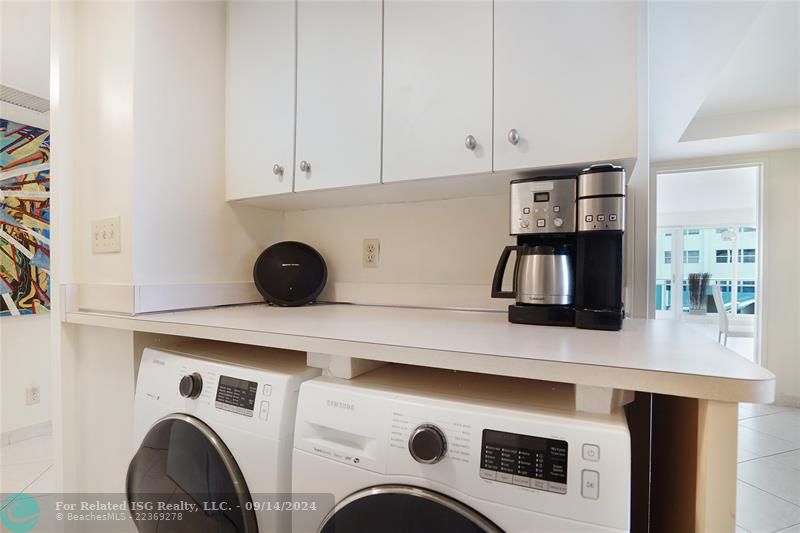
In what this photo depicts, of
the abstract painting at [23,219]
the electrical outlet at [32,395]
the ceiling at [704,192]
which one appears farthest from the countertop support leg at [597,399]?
the ceiling at [704,192]

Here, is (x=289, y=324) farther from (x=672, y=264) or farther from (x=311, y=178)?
(x=672, y=264)

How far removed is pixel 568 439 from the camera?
59 cm

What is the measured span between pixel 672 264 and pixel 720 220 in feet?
2.86

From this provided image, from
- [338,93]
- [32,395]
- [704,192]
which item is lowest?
[32,395]

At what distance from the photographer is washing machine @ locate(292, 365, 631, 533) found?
57cm

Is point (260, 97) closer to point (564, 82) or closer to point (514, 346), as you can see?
point (564, 82)

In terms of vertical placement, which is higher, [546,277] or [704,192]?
[704,192]

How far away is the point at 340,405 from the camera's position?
0.75 meters

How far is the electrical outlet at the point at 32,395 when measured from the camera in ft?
8.75

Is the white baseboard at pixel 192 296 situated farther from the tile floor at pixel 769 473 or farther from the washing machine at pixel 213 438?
the tile floor at pixel 769 473

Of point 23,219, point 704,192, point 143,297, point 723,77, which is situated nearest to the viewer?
point 143,297

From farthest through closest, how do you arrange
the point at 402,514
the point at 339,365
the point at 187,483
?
1. the point at 187,483
2. the point at 339,365
3. the point at 402,514

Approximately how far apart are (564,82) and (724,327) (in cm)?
510

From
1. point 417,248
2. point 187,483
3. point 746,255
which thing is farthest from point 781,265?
point 187,483
